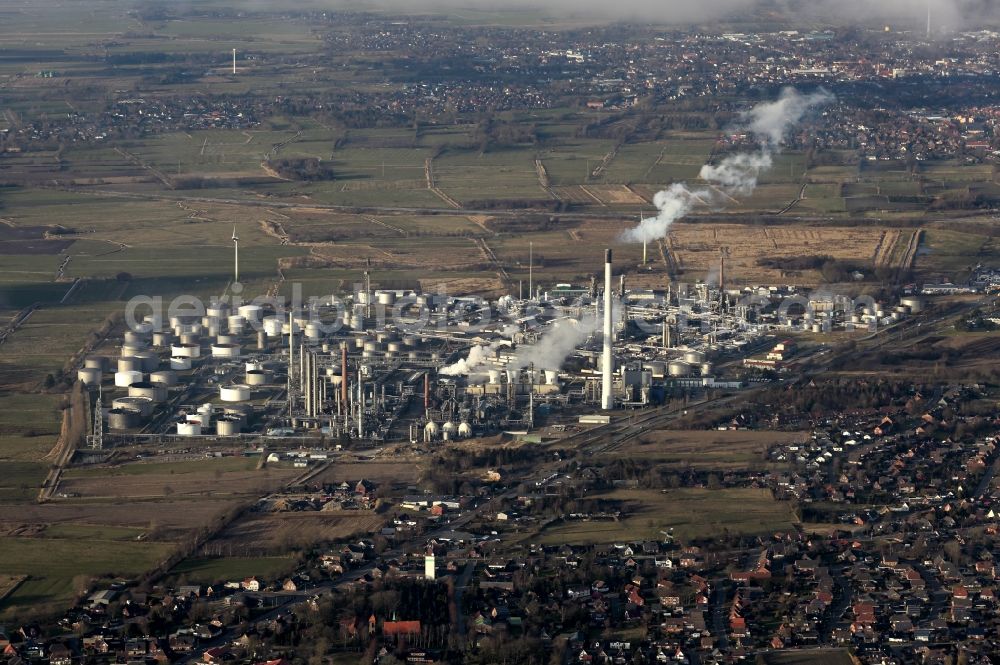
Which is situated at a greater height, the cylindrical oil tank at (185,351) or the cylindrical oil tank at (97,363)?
the cylindrical oil tank at (97,363)

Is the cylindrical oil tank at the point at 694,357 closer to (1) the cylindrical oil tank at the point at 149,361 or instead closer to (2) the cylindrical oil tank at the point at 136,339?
(1) the cylindrical oil tank at the point at 149,361

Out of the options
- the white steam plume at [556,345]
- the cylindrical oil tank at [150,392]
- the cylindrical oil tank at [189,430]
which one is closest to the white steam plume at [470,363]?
the white steam plume at [556,345]

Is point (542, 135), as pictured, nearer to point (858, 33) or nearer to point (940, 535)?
point (858, 33)

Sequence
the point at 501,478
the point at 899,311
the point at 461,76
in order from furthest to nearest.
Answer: the point at 461,76, the point at 899,311, the point at 501,478

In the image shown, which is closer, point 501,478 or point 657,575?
point 657,575

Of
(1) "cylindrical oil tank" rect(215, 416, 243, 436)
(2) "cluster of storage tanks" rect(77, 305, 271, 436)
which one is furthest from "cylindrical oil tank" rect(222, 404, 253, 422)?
(1) "cylindrical oil tank" rect(215, 416, 243, 436)

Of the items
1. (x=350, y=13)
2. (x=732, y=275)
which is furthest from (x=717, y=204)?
(x=350, y=13)

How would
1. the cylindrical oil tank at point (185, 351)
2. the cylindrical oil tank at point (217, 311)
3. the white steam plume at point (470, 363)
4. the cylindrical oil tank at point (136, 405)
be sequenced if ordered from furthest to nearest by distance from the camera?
1. the cylindrical oil tank at point (217, 311)
2. the cylindrical oil tank at point (185, 351)
3. the white steam plume at point (470, 363)
4. the cylindrical oil tank at point (136, 405)
